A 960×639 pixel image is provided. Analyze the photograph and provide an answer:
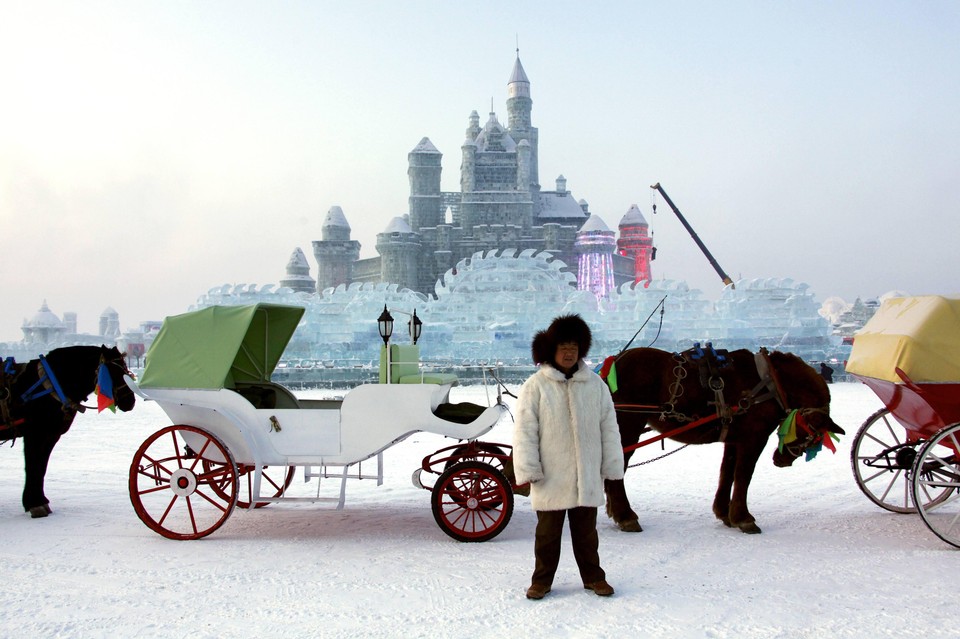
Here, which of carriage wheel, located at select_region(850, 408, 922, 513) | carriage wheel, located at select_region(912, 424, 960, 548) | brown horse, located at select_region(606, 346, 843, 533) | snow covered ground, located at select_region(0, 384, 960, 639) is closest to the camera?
snow covered ground, located at select_region(0, 384, 960, 639)

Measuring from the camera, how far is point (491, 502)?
201 inches

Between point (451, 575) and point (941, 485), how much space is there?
3.25 metres

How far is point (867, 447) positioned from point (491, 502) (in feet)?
22.9

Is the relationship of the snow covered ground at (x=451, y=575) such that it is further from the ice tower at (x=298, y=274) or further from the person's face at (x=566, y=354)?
the ice tower at (x=298, y=274)

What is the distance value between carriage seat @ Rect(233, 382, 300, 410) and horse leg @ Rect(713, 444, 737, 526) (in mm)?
3319

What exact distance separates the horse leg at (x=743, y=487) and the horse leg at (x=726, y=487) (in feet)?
0.36

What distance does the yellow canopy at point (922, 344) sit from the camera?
4.82 metres

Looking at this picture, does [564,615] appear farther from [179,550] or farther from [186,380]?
[186,380]

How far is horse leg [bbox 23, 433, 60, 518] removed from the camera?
19.7 ft

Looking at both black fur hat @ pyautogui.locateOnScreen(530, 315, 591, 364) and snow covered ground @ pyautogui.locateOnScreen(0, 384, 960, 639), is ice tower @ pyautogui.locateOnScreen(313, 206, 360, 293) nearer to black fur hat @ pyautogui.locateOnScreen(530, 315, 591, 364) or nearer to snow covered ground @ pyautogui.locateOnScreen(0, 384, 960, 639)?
snow covered ground @ pyautogui.locateOnScreen(0, 384, 960, 639)

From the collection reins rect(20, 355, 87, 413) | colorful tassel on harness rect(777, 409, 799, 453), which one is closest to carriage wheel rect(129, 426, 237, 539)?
reins rect(20, 355, 87, 413)

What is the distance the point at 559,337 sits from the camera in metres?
3.84

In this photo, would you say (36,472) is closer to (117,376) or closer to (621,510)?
(117,376)

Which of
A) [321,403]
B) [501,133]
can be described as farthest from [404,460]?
[501,133]
